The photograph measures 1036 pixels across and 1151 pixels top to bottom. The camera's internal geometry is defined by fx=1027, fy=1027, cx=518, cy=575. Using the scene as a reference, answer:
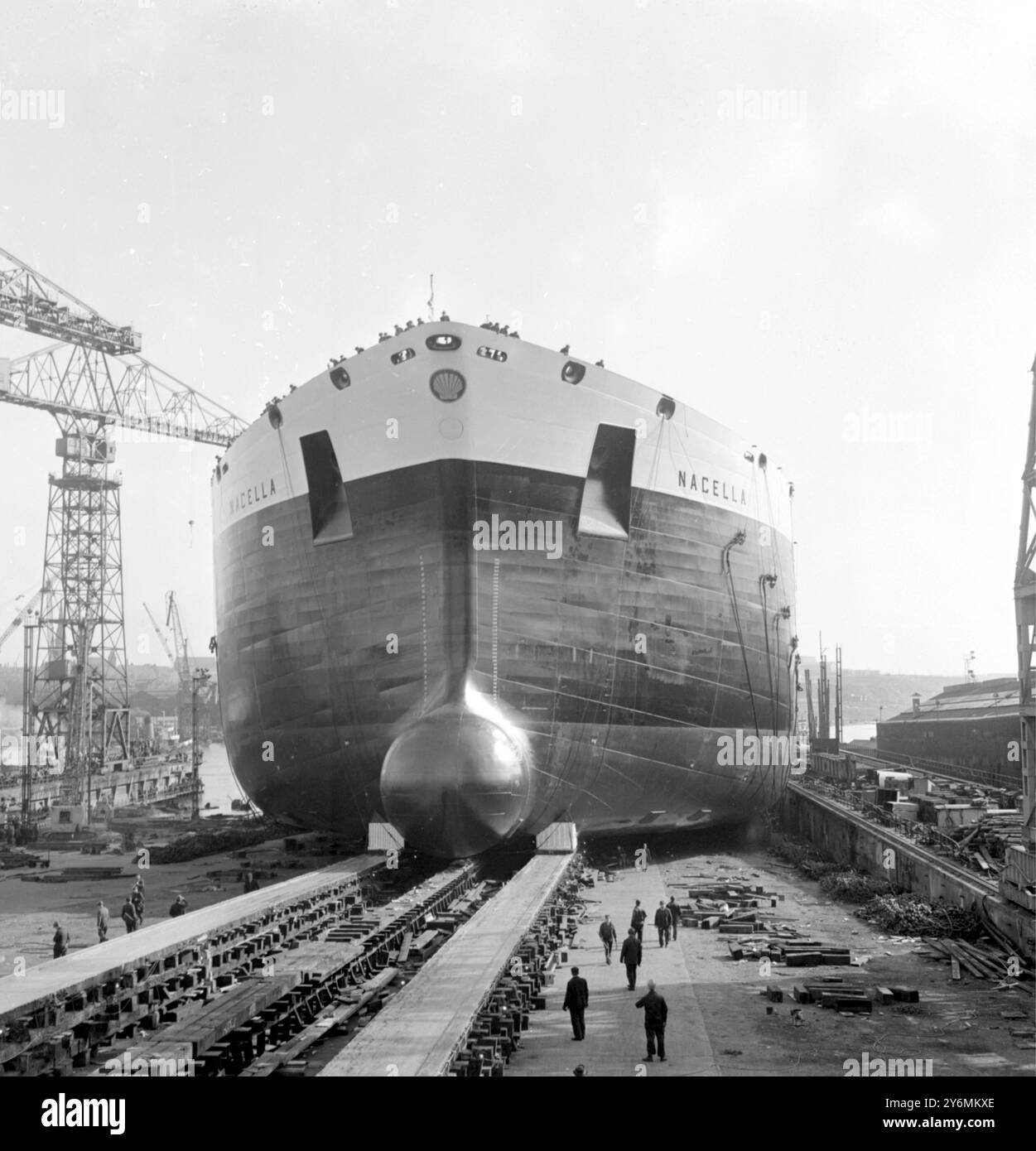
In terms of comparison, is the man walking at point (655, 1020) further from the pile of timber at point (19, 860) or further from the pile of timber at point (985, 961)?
the pile of timber at point (19, 860)

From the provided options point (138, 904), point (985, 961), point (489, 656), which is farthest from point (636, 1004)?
point (138, 904)

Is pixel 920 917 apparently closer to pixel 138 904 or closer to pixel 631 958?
pixel 631 958

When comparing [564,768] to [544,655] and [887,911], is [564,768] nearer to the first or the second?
[544,655]

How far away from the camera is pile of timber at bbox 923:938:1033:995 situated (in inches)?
403

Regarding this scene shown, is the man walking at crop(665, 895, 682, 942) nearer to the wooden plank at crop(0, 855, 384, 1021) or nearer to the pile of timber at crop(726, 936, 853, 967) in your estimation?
the pile of timber at crop(726, 936, 853, 967)

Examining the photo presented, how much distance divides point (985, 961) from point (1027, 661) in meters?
3.20

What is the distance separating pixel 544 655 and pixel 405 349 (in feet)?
17.2

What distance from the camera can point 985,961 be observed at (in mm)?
10734

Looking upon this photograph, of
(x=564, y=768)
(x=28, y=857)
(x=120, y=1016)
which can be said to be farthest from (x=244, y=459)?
(x=120, y=1016)

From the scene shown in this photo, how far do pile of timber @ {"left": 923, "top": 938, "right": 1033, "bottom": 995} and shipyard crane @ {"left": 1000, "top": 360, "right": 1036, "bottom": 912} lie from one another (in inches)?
25.5

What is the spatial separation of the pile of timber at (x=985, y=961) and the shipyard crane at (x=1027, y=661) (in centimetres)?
65

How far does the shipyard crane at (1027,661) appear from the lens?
36.7 ft

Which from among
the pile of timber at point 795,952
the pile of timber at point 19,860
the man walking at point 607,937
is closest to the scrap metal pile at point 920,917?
the pile of timber at point 795,952
